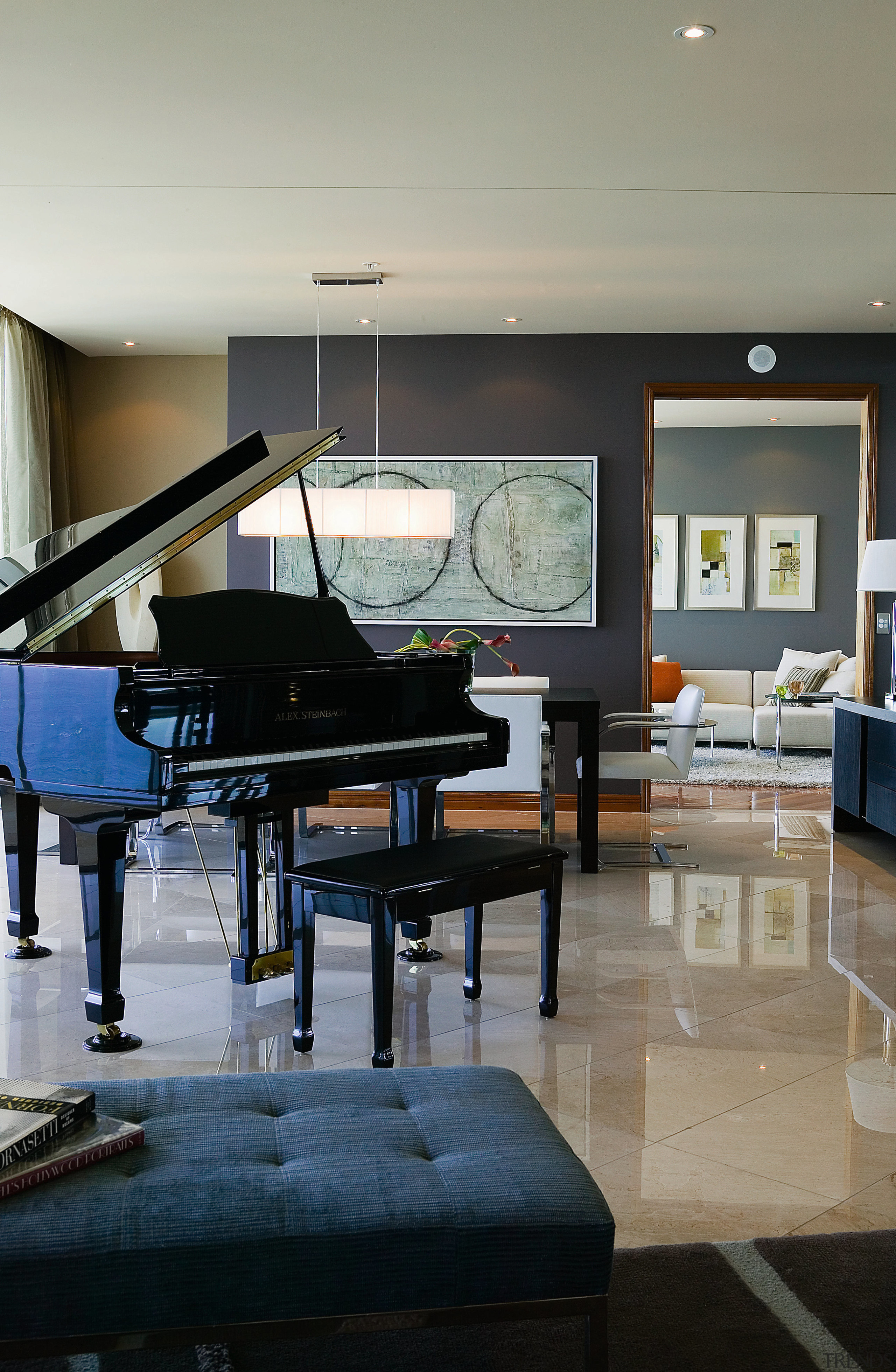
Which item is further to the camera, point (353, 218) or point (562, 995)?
point (353, 218)

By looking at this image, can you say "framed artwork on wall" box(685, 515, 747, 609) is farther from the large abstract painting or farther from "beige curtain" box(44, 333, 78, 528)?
"beige curtain" box(44, 333, 78, 528)

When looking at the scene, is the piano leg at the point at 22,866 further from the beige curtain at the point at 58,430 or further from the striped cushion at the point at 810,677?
the striped cushion at the point at 810,677

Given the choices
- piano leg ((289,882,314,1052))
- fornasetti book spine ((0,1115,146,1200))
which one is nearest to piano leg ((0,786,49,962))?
piano leg ((289,882,314,1052))

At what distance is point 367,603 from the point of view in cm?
739

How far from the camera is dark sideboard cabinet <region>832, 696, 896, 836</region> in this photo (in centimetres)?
563

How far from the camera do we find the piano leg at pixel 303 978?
312cm

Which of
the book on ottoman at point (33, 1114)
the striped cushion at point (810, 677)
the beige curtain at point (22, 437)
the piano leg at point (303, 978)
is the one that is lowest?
the piano leg at point (303, 978)

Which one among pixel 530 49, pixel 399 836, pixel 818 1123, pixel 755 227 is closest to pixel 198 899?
pixel 399 836

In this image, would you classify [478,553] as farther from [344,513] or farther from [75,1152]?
[75,1152]

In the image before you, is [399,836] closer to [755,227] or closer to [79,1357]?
[79,1357]

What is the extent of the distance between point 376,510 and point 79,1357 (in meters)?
4.53

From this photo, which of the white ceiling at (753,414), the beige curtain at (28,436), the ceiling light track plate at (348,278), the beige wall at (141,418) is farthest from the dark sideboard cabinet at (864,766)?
the beige curtain at (28,436)

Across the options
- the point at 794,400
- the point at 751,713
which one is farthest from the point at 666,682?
the point at 794,400

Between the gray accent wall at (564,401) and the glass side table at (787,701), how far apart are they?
7.78 ft
